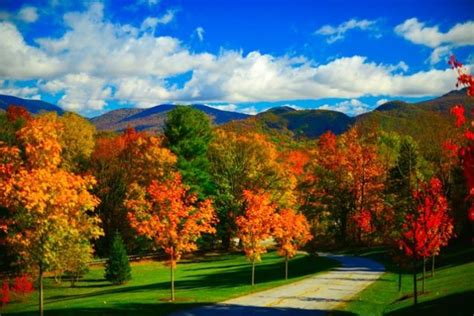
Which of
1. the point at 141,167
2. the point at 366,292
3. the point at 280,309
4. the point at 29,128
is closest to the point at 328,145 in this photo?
the point at 141,167

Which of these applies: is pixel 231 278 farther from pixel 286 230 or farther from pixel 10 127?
pixel 10 127

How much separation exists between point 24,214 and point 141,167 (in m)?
39.9

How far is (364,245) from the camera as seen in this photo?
62.5 metres

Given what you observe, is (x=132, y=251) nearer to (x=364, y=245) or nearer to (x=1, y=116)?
(x=1, y=116)

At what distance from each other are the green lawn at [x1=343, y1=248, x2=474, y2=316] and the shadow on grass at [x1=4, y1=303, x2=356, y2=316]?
2972 millimetres

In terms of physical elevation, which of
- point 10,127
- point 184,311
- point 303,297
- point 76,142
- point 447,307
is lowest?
point 303,297

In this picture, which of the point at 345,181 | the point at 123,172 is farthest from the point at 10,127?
the point at 345,181

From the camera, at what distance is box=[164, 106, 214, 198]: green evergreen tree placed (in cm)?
5956

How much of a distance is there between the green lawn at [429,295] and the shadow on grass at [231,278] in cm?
1000

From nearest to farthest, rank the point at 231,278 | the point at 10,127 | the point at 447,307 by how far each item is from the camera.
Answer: the point at 447,307
the point at 231,278
the point at 10,127

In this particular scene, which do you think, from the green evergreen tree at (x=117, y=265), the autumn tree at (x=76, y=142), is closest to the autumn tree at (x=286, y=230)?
the green evergreen tree at (x=117, y=265)

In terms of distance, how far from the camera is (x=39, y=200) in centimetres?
1817

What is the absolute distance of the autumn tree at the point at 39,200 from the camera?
18.2 meters

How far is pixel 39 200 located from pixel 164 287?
20.3 meters
